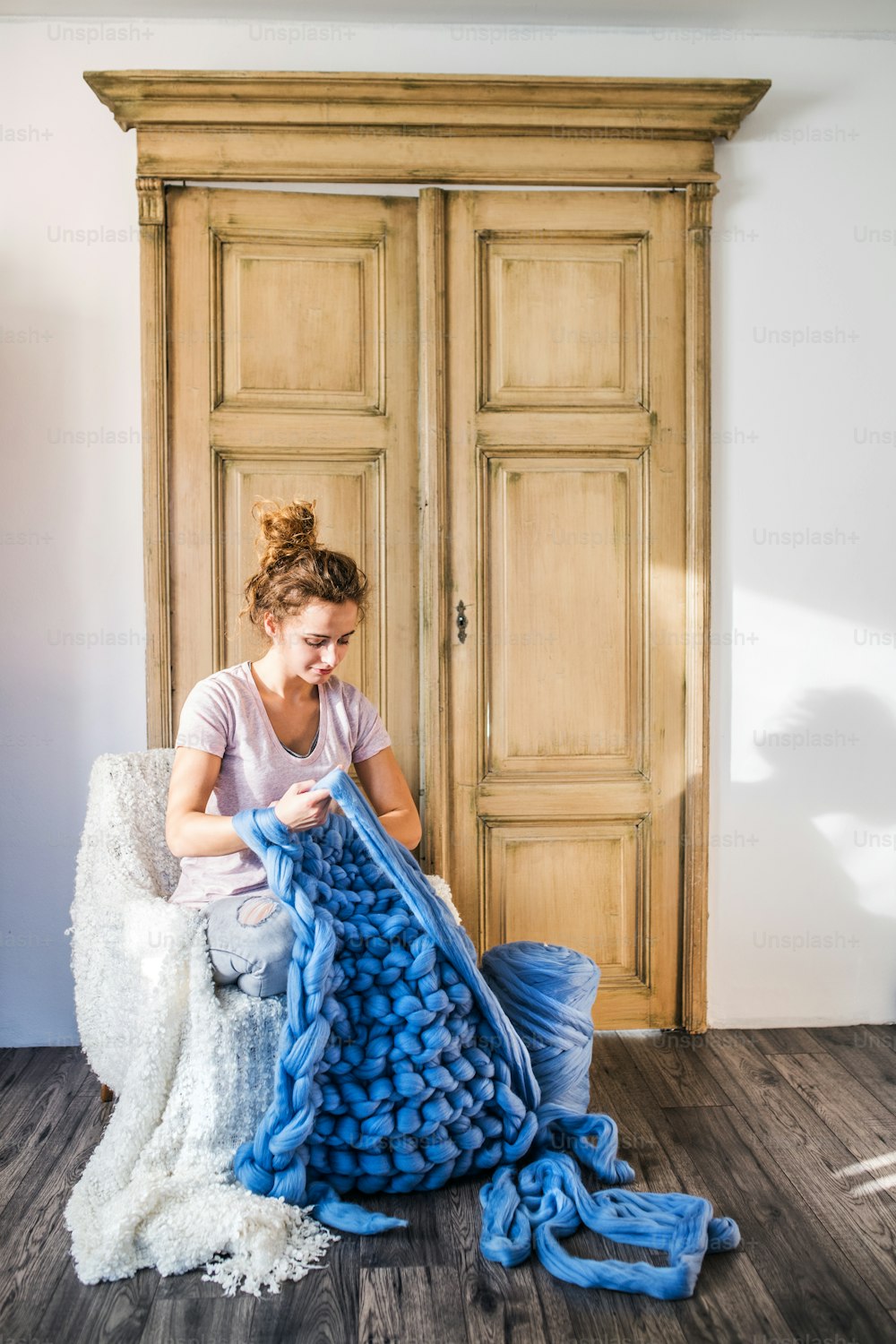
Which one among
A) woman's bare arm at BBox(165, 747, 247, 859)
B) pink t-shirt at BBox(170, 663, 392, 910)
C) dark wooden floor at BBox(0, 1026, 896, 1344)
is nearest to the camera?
dark wooden floor at BBox(0, 1026, 896, 1344)

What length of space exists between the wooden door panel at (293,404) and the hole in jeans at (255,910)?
2.79ft

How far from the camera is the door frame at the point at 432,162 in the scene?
8.50 ft

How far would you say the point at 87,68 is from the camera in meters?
2.64

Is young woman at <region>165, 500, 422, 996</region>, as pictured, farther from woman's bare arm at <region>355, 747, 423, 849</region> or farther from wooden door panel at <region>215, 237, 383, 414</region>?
wooden door panel at <region>215, 237, 383, 414</region>

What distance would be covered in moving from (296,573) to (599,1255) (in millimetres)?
1408

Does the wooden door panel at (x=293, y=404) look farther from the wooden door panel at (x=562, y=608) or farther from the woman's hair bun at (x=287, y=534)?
the woman's hair bun at (x=287, y=534)

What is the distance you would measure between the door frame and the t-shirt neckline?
47 centimetres

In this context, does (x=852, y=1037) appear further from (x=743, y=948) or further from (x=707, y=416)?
(x=707, y=416)

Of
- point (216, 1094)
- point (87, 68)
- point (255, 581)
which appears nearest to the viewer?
point (216, 1094)

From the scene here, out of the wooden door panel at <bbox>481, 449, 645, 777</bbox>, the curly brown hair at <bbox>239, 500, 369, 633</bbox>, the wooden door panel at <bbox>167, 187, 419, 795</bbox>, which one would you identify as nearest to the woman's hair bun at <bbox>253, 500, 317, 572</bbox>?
the curly brown hair at <bbox>239, 500, 369, 633</bbox>

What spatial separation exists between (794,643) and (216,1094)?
1.88 m

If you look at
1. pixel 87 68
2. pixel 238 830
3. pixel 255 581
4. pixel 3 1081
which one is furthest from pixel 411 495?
pixel 3 1081

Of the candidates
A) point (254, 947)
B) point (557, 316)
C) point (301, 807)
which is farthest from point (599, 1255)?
point (557, 316)

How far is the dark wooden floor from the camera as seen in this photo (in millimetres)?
1568
